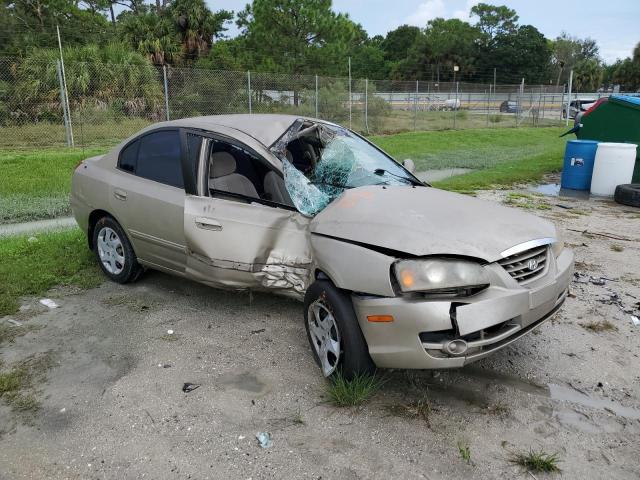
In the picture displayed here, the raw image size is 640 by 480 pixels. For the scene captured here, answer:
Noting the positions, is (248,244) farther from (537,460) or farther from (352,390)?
(537,460)

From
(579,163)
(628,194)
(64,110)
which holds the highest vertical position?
(64,110)

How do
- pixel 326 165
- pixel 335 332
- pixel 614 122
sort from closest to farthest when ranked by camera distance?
pixel 335 332 < pixel 326 165 < pixel 614 122

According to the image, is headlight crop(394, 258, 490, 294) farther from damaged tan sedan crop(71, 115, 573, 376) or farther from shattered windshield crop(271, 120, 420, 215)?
shattered windshield crop(271, 120, 420, 215)

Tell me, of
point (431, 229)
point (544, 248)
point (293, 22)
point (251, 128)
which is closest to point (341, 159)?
point (251, 128)

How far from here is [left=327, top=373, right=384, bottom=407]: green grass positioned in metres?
2.97

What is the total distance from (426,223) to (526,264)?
596 mm

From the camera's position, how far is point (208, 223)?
3850 mm

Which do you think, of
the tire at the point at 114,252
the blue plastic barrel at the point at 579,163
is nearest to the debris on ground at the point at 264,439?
the tire at the point at 114,252

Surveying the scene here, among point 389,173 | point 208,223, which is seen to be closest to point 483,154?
point 389,173

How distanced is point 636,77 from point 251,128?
88.8 metres

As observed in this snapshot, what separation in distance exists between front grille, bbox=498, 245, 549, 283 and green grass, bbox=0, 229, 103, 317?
12.0 feet

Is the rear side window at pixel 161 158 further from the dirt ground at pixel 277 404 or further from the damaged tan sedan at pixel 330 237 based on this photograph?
the dirt ground at pixel 277 404

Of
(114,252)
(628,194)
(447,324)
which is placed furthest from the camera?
(628,194)

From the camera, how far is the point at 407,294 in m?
2.74
